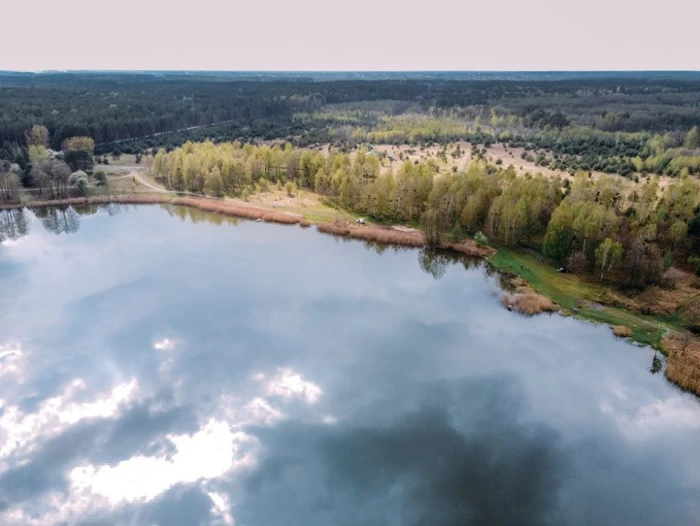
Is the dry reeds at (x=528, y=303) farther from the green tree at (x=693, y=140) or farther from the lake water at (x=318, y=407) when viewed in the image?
the green tree at (x=693, y=140)

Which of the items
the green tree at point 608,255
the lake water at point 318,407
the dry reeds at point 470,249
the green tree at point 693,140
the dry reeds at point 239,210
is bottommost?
the lake water at point 318,407

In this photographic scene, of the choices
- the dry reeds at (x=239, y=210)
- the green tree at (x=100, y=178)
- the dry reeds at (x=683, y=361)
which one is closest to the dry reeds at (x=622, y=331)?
the dry reeds at (x=683, y=361)

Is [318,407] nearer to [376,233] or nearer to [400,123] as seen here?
[376,233]

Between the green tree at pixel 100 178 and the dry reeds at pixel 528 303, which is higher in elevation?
the green tree at pixel 100 178

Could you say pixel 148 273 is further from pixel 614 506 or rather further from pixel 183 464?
pixel 614 506

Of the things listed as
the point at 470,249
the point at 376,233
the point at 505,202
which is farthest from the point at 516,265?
the point at 376,233

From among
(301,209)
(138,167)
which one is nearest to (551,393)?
(301,209)
